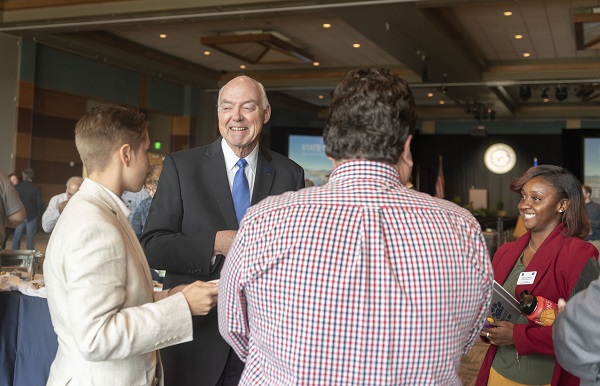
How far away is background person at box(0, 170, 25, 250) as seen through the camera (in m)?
4.57

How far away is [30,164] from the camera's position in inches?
516

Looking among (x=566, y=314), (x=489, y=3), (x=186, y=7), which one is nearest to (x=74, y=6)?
(x=186, y=7)

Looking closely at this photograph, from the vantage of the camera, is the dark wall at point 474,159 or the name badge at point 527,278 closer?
the name badge at point 527,278

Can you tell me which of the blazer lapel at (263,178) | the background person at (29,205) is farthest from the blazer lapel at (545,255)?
the background person at (29,205)

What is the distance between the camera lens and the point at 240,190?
223cm

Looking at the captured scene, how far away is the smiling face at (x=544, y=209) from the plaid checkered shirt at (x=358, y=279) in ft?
4.63

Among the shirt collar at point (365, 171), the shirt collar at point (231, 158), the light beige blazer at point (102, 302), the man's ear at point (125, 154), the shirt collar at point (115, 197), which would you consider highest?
the shirt collar at point (231, 158)

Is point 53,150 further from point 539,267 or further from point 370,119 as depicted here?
point 370,119

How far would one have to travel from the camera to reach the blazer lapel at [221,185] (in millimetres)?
2174

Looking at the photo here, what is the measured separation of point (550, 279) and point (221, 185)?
1267 millimetres

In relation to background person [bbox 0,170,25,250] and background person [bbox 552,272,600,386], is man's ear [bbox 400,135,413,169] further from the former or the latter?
background person [bbox 0,170,25,250]

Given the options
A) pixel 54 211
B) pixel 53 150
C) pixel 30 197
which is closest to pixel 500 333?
pixel 54 211

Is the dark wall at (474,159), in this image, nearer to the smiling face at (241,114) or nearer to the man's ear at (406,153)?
the smiling face at (241,114)

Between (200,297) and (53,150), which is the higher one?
(53,150)
